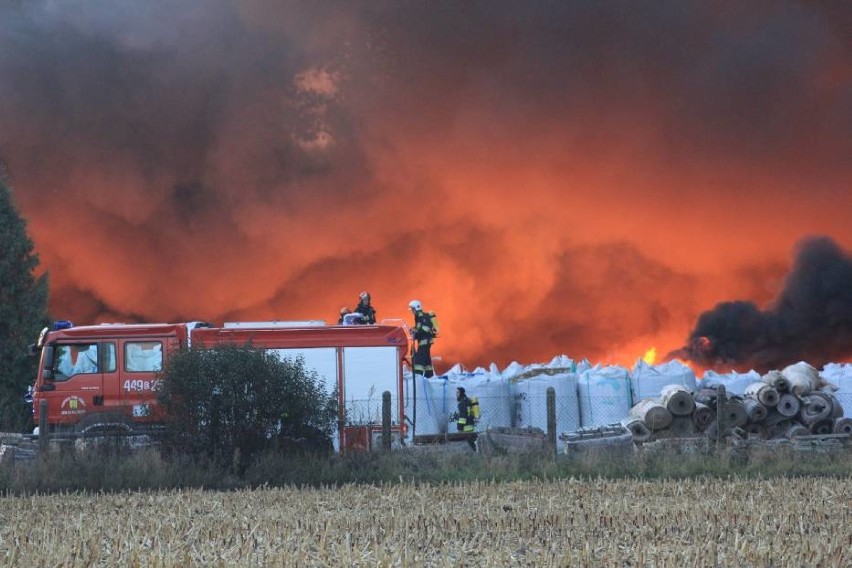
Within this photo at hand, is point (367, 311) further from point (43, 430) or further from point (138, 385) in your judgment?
point (43, 430)

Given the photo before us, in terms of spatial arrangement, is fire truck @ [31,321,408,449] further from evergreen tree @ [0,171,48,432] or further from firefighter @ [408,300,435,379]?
evergreen tree @ [0,171,48,432]

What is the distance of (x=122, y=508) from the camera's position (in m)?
13.5

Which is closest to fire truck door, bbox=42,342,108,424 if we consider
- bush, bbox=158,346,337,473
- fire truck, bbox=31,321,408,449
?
fire truck, bbox=31,321,408,449

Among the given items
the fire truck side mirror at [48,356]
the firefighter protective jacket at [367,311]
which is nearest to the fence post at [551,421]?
the firefighter protective jacket at [367,311]

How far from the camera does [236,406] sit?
17766 millimetres

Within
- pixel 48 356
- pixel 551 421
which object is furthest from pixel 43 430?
pixel 551 421

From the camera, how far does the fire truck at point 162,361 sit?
2048 cm

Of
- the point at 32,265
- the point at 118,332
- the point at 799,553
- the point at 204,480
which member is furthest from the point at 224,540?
the point at 32,265

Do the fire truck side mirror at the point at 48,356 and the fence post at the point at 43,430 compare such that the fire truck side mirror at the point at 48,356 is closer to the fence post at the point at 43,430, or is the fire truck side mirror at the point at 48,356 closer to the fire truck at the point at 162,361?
the fire truck at the point at 162,361

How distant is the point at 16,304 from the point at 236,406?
13.2 m

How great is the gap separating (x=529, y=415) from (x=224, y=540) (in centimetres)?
1238

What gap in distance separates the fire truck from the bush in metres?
1.43

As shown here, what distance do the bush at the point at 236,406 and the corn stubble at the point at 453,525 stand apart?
2323 mm

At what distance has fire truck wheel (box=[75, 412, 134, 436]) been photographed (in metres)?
18.0
